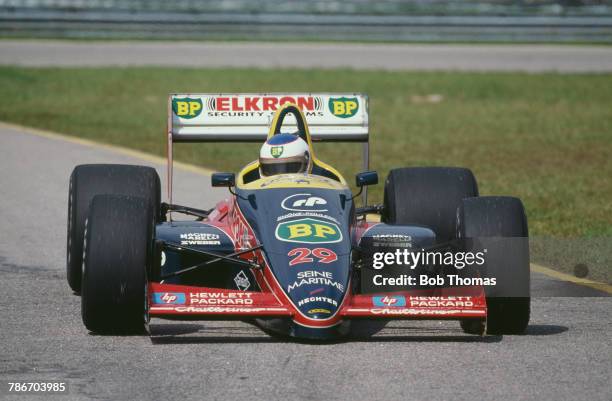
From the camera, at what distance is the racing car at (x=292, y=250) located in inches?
329

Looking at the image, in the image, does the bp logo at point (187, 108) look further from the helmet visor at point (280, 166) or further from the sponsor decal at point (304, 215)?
the sponsor decal at point (304, 215)

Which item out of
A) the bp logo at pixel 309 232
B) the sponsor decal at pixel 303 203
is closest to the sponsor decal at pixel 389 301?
the bp logo at pixel 309 232

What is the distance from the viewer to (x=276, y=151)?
10.0 metres

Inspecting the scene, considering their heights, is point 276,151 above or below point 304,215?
above

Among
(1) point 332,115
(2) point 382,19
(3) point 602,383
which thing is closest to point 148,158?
(1) point 332,115

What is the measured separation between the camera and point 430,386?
7.43 m

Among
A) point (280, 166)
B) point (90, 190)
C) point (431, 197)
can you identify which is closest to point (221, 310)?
point (280, 166)

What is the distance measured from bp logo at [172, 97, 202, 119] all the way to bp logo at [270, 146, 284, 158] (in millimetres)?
1907

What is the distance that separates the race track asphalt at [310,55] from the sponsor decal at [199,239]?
2115 cm

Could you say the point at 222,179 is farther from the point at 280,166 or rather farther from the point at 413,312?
the point at 413,312

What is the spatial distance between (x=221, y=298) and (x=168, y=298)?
31cm

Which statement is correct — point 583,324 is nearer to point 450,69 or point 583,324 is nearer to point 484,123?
point 484,123

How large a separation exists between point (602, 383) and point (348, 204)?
8.23ft

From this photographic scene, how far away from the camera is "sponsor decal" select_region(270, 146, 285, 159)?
1002 centimetres
